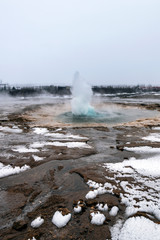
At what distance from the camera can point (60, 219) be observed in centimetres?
265

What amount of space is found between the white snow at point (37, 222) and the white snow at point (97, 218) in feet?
2.80

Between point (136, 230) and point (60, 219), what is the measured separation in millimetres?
1240

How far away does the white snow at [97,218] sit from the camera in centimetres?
261

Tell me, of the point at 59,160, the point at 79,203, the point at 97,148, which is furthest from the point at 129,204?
the point at 97,148

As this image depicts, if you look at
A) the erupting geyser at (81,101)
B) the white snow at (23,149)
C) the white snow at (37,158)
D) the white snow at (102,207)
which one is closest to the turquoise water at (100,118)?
the erupting geyser at (81,101)

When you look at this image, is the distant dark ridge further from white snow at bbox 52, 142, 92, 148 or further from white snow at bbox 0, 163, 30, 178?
white snow at bbox 0, 163, 30, 178

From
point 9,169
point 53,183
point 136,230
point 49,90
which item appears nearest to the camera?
point 136,230

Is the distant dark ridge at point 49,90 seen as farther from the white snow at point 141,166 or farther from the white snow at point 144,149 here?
the white snow at point 141,166

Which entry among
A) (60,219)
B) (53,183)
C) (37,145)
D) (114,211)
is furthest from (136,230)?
(37,145)

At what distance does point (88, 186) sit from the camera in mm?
3707

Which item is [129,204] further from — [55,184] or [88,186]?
[55,184]

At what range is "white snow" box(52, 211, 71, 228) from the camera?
8.42 feet

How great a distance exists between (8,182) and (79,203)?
1.90 metres

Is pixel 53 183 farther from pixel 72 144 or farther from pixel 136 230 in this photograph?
pixel 72 144
